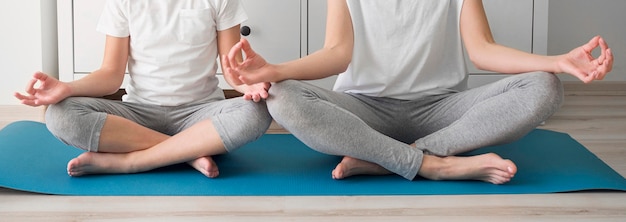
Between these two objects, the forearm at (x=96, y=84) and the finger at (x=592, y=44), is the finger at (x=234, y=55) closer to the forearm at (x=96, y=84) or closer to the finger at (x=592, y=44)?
the forearm at (x=96, y=84)

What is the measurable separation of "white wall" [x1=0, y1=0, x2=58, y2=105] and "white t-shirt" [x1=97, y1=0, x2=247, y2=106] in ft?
3.06

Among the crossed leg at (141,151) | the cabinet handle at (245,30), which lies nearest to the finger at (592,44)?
the crossed leg at (141,151)

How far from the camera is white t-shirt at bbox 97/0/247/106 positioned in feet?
6.92

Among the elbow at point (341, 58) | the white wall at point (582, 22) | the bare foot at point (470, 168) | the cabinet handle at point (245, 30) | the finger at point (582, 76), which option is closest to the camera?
the finger at point (582, 76)

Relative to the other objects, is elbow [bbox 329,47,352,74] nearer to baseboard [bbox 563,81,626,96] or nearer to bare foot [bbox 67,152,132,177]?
bare foot [bbox 67,152,132,177]

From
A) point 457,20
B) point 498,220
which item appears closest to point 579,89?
point 457,20

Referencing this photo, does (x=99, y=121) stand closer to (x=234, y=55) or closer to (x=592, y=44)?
(x=234, y=55)

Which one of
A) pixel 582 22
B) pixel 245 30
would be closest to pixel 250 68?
pixel 245 30

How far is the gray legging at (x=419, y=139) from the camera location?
1.87 metres

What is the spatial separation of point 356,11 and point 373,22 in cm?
4

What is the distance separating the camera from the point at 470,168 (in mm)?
1887

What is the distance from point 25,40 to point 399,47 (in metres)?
1.43

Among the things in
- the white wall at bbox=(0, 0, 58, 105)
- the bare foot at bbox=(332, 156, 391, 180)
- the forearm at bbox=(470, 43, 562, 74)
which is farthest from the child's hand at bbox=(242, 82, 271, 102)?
the white wall at bbox=(0, 0, 58, 105)

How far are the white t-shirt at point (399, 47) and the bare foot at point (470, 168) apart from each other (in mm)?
237
